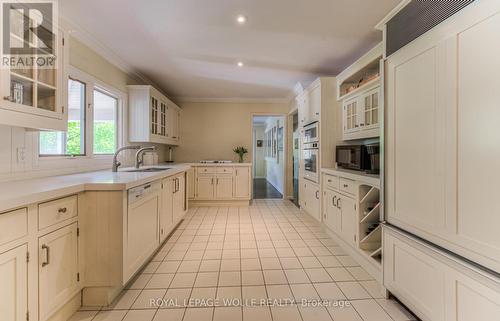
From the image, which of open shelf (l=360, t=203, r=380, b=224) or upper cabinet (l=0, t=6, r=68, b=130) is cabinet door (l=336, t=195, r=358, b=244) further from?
upper cabinet (l=0, t=6, r=68, b=130)

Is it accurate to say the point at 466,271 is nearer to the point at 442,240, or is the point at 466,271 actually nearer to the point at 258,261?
the point at 442,240

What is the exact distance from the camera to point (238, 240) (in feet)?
9.84

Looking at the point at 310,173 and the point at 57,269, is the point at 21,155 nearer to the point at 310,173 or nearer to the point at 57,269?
the point at 57,269

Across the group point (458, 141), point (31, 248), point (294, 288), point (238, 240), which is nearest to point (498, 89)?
point (458, 141)

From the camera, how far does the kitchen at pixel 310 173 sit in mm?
1201

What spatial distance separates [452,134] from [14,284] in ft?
7.89

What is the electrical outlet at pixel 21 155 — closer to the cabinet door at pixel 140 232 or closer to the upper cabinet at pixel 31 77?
the upper cabinet at pixel 31 77

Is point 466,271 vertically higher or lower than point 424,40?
lower

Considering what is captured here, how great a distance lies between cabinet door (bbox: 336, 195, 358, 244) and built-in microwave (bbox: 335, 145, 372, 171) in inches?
15.8

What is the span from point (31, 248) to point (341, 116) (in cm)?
346

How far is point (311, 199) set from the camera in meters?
3.78

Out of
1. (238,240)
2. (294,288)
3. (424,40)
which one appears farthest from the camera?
(238,240)

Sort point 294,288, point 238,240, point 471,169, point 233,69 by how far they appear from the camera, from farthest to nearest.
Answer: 1. point 233,69
2. point 238,240
3. point 294,288
4. point 471,169

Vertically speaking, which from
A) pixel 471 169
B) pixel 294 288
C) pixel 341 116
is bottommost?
pixel 294 288
